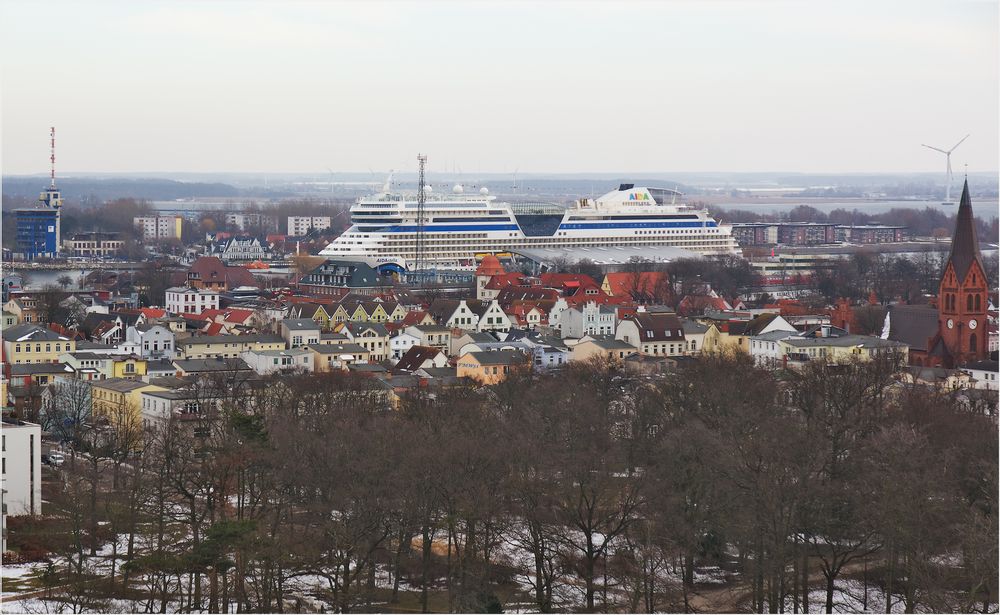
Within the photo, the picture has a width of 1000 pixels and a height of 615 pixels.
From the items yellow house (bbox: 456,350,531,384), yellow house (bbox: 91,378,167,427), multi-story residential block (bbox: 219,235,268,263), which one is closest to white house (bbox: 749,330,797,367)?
yellow house (bbox: 456,350,531,384)

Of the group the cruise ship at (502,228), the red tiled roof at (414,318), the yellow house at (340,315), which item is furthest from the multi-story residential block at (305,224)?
the red tiled roof at (414,318)

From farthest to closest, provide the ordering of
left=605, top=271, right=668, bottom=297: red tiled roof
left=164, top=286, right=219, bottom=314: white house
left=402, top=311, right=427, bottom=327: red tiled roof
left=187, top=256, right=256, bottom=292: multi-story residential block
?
left=187, top=256, right=256, bottom=292: multi-story residential block → left=605, top=271, right=668, bottom=297: red tiled roof → left=164, top=286, right=219, bottom=314: white house → left=402, top=311, right=427, bottom=327: red tiled roof

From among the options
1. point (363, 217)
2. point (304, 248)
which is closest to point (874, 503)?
point (363, 217)

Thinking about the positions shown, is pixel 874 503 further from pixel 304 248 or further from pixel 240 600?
pixel 304 248

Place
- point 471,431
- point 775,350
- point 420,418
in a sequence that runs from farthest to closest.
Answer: point 775,350 < point 420,418 < point 471,431

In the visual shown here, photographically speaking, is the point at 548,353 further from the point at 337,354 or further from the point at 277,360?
the point at 277,360

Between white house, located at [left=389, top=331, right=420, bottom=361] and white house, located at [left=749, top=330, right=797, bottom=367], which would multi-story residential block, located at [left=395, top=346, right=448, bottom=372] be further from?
white house, located at [left=749, top=330, right=797, bottom=367]
